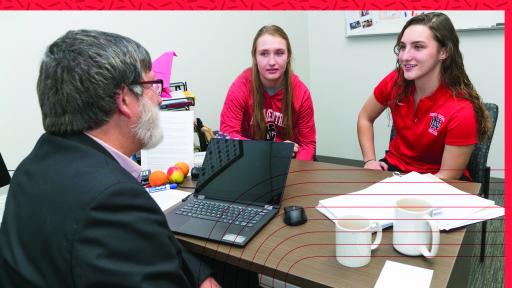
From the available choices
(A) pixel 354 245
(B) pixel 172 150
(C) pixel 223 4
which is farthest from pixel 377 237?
(C) pixel 223 4

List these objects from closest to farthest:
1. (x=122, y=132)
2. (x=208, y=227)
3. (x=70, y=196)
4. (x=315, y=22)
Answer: (x=70, y=196) < (x=122, y=132) < (x=208, y=227) < (x=315, y=22)

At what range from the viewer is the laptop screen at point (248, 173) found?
1.14m

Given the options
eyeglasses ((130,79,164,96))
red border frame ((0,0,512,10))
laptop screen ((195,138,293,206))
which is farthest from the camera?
red border frame ((0,0,512,10))

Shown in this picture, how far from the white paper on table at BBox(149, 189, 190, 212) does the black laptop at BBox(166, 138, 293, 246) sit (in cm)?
4

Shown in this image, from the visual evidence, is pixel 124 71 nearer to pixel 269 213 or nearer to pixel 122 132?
pixel 122 132

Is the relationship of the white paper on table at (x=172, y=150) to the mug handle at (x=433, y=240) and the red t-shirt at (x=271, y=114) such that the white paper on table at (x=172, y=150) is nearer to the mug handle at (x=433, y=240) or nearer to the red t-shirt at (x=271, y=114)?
the red t-shirt at (x=271, y=114)

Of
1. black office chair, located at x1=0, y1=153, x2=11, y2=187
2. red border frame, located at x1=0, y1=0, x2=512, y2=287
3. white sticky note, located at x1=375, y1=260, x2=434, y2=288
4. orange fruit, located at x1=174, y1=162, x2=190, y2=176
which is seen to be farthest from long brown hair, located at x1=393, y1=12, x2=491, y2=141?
black office chair, located at x1=0, y1=153, x2=11, y2=187

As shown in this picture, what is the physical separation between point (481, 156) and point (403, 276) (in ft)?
3.51

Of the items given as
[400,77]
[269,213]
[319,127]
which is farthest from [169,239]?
[319,127]

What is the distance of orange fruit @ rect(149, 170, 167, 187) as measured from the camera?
1356mm

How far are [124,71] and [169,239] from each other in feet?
1.22

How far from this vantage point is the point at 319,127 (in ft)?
11.9

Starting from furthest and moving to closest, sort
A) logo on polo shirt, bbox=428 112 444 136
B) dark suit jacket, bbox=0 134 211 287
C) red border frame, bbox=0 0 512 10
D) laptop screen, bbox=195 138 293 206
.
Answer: red border frame, bbox=0 0 512 10 → logo on polo shirt, bbox=428 112 444 136 → laptop screen, bbox=195 138 293 206 → dark suit jacket, bbox=0 134 211 287

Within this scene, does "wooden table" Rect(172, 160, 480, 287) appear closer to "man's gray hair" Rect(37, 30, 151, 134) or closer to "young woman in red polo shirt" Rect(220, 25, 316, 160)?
"man's gray hair" Rect(37, 30, 151, 134)
